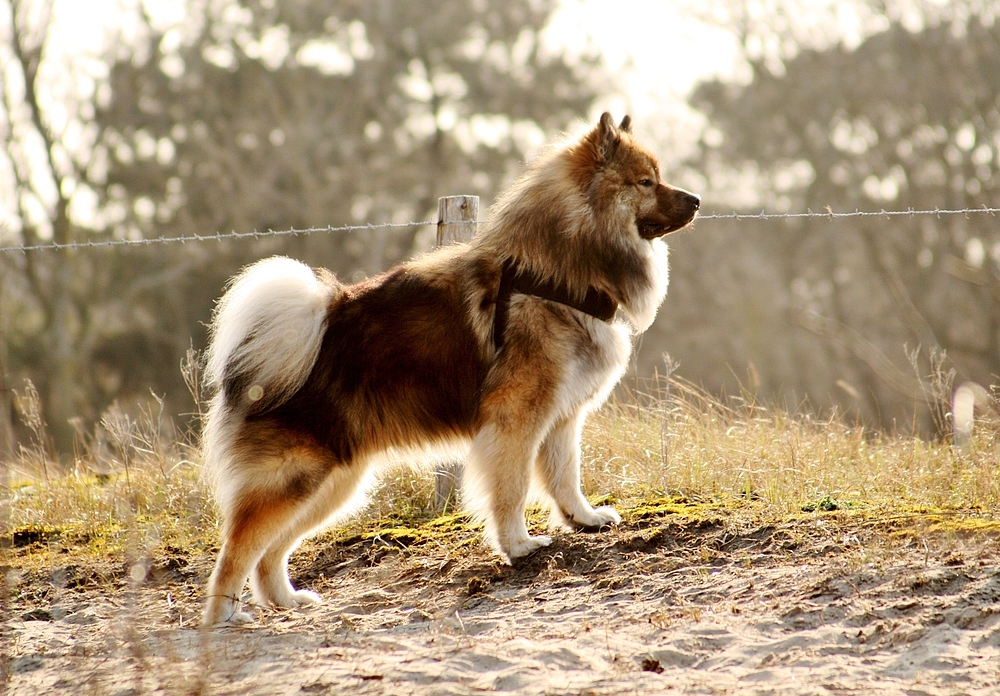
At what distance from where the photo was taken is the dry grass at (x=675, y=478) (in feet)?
16.2

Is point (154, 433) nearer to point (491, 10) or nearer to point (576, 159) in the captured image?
point (576, 159)

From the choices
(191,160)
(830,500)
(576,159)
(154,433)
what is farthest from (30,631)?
(191,160)

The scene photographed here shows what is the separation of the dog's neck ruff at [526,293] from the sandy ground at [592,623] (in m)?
1.17

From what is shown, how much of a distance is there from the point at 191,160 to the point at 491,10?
7.55 meters

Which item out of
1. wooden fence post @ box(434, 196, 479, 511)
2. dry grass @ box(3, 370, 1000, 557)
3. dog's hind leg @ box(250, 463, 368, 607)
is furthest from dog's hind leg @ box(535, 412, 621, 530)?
dog's hind leg @ box(250, 463, 368, 607)

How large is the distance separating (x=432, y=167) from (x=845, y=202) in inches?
349

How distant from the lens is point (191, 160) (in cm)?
1912

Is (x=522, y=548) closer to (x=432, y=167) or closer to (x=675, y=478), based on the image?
(x=675, y=478)

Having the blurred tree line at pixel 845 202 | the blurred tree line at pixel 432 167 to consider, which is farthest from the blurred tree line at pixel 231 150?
the blurred tree line at pixel 845 202

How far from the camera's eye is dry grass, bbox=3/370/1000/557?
4.93 m

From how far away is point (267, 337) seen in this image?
14.2ft

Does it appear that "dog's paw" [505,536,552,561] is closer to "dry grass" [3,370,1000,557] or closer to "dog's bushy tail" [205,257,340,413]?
"dry grass" [3,370,1000,557]

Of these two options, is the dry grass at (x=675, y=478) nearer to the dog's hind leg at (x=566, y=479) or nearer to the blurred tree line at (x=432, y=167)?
the dog's hind leg at (x=566, y=479)

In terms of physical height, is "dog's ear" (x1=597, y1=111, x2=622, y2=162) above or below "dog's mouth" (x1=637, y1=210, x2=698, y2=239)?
above
